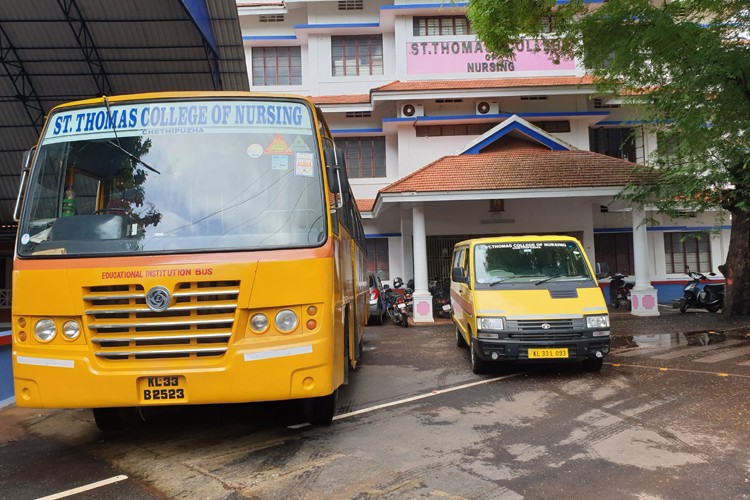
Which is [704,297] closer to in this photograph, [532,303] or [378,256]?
[378,256]

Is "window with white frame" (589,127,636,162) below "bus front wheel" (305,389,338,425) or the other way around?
the other way around

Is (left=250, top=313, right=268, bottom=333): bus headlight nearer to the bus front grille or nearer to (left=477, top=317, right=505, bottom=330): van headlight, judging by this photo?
the bus front grille

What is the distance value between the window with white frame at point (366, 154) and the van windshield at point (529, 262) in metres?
11.9

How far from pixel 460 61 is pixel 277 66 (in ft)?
24.4

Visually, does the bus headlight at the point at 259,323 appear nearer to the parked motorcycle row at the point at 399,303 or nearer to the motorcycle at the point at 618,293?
the parked motorcycle row at the point at 399,303

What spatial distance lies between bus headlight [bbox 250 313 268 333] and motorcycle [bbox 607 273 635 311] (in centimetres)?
1487

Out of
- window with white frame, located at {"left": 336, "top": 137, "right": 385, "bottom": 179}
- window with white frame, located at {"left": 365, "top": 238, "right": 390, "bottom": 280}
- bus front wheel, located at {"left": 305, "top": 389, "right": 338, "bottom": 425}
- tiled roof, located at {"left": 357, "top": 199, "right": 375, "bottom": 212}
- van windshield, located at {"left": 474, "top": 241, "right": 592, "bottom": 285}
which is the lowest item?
bus front wheel, located at {"left": 305, "top": 389, "right": 338, "bottom": 425}

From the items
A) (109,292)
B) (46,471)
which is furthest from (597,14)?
(46,471)

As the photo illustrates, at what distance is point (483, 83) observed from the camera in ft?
58.9

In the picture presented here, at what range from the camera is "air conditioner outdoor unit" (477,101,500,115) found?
58.9 feet

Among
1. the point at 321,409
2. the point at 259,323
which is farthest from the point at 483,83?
the point at 259,323

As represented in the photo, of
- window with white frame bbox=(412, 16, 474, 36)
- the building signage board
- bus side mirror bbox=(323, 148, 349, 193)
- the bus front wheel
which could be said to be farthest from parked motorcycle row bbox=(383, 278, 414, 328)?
window with white frame bbox=(412, 16, 474, 36)

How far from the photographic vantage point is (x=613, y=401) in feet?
18.6

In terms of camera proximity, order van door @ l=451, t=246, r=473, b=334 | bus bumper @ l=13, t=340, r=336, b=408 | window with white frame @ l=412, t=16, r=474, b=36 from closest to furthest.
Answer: bus bumper @ l=13, t=340, r=336, b=408, van door @ l=451, t=246, r=473, b=334, window with white frame @ l=412, t=16, r=474, b=36
